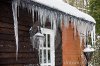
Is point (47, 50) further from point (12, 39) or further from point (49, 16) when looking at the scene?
point (12, 39)

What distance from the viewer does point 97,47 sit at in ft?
59.2

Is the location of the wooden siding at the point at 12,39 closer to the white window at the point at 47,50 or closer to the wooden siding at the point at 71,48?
the white window at the point at 47,50

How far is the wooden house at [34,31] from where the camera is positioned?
790cm

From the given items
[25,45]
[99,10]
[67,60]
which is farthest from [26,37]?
[99,10]

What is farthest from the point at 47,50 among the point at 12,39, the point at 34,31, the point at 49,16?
the point at 12,39

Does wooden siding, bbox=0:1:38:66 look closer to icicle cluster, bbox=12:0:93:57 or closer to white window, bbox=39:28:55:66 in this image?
icicle cluster, bbox=12:0:93:57

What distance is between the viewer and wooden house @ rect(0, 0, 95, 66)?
7.90 metres

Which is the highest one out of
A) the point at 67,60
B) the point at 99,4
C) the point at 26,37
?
the point at 99,4

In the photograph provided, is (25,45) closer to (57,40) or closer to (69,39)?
(57,40)

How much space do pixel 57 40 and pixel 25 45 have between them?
2.73 metres

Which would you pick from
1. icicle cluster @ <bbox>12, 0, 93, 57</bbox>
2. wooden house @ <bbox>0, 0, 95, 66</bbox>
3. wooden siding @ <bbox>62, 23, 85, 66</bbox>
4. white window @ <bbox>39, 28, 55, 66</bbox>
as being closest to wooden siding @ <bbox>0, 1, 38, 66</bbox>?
wooden house @ <bbox>0, 0, 95, 66</bbox>

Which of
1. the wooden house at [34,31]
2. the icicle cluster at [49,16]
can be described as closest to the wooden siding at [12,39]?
the wooden house at [34,31]

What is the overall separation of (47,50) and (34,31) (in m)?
1.54

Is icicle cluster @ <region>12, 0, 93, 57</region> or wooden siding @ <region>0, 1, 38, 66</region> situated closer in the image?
icicle cluster @ <region>12, 0, 93, 57</region>
